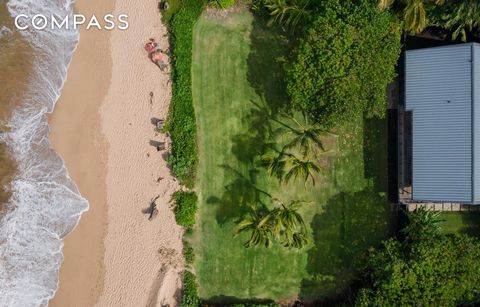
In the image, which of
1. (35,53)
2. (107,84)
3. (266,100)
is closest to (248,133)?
(266,100)

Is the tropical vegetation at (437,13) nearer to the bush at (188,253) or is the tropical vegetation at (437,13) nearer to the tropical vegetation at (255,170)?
the tropical vegetation at (255,170)

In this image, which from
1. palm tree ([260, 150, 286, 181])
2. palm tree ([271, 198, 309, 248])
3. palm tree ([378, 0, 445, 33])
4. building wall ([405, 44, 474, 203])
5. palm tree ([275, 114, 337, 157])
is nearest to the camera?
palm tree ([378, 0, 445, 33])

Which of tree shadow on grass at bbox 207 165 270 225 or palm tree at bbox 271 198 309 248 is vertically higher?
tree shadow on grass at bbox 207 165 270 225

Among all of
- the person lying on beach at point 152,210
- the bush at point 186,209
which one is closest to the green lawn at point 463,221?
the bush at point 186,209

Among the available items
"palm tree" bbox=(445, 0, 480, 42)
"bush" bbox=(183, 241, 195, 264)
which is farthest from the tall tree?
"bush" bbox=(183, 241, 195, 264)

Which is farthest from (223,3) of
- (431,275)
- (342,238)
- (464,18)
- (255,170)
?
(431,275)

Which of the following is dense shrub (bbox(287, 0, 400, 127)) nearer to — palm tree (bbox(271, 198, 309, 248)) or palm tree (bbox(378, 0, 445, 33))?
palm tree (bbox(378, 0, 445, 33))

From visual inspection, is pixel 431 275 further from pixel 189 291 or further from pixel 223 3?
pixel 223 3
